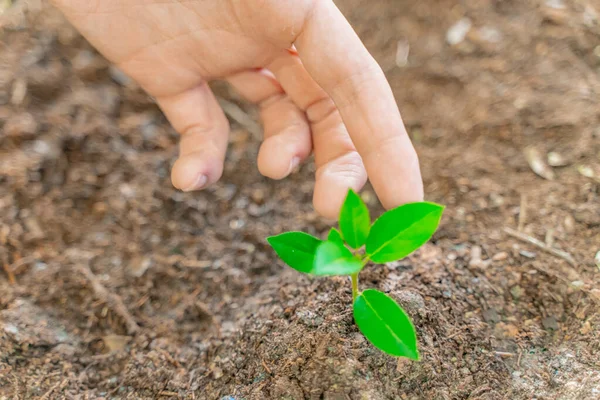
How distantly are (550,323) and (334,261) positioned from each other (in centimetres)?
74

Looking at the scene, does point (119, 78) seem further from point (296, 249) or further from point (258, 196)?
point (296, 249)

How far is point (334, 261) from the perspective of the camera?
3.38ft

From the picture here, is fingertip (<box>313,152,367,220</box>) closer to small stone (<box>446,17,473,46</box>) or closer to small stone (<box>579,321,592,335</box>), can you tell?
small stone (<box>579,321,592,335</box>)

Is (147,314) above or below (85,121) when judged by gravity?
below

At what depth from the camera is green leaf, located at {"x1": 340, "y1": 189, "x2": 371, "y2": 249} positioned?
1105mm

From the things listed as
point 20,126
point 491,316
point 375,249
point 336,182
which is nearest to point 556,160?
point 491,316

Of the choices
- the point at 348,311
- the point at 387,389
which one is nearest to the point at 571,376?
the point at 387,389

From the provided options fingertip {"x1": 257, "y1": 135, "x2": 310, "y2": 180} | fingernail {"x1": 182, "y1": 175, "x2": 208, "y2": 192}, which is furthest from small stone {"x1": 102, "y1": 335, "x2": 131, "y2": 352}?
fingertip {"x1": 257, "y1": 135, "x2": 310, "y2": 180}

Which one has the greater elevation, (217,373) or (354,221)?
(354,221)

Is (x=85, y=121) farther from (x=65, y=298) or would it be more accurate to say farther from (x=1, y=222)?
(x=65, y=298)

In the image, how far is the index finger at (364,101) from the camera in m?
1.29

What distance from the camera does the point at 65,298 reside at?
1617 mm

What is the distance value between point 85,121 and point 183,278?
79 cm

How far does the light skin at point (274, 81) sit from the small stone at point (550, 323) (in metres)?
0.51
